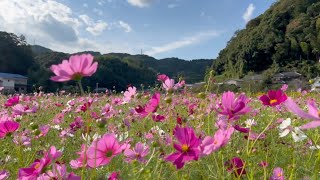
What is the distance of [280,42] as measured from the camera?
4547 centimetres

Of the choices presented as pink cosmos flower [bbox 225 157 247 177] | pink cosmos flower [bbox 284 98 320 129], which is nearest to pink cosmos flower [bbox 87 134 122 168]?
pink cosmos flower [bbox 225 157 247 177]

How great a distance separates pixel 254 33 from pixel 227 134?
50.4 meters

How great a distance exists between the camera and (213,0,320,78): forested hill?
4236cm

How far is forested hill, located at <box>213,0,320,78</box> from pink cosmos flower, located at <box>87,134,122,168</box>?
40.3m

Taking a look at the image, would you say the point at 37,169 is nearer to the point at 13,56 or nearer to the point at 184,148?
the point at 184,148

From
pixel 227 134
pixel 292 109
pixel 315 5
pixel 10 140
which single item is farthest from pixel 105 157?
pixel 315 5

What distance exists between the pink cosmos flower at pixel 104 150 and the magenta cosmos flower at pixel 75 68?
15 centimetres

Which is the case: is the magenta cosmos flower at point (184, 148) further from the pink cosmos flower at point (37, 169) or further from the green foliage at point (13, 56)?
the green foliage at point (13, 56)

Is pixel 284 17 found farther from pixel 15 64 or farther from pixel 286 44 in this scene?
pixel 15 64

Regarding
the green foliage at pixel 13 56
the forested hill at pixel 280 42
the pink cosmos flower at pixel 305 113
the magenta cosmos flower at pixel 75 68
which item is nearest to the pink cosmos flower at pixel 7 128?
the magenta cosmos flower at pixel 75 68

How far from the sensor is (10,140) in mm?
2275

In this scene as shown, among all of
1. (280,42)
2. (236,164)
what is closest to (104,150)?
(236,164)

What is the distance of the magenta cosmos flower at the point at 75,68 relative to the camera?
737 millimetres

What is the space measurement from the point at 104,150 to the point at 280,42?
47232mm
